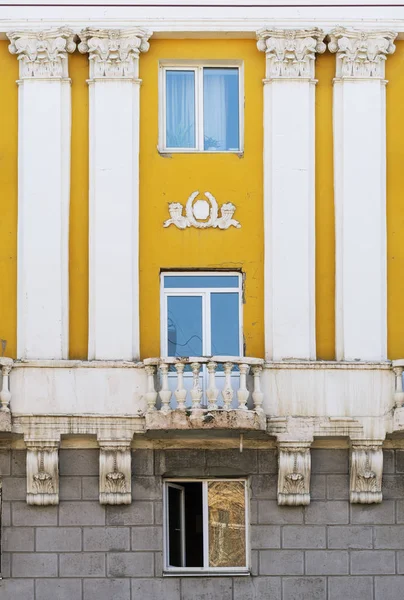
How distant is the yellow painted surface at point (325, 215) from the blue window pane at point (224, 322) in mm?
1331

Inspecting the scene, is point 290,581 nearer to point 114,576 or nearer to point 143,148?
point 114,576

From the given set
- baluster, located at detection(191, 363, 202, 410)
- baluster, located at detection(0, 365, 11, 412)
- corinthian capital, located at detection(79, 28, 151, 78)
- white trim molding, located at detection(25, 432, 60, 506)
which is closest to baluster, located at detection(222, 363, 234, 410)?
baluster, located at detection(191, 363, 202, 410)

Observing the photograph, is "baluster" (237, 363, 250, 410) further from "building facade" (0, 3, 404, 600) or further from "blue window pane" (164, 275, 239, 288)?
"blue window pane" (164, 275, 239, 288)

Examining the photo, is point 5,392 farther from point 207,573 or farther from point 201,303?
point 207,573

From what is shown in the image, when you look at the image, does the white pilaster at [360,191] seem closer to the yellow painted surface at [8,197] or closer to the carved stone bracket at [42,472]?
the carved stone bracket at [42,472]

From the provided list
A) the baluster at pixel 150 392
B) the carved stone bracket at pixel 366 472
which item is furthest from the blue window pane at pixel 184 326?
the carved stone bracket at pixel 366 472

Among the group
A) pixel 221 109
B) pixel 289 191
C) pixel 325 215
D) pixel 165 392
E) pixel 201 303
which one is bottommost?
pixel 165 392

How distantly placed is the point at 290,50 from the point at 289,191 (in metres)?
2.31

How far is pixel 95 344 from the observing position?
41.1 meters

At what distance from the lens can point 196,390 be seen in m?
40.2

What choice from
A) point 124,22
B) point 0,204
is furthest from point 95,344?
point 124,22

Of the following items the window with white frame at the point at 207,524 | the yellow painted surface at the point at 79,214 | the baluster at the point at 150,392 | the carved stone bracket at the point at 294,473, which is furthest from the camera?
the yellow painted surface at the point at 79,214

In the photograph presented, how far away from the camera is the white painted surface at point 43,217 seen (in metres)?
41.1

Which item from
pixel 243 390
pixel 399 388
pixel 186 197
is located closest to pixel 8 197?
pixel 186 197
